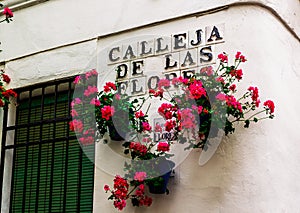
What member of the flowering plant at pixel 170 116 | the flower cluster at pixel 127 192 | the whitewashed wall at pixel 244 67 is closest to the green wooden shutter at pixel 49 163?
the whitewashed wall at pixel 244 67

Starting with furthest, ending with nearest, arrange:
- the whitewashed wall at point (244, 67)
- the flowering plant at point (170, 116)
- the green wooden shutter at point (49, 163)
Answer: the green wooden shutter at point (49, 163) → the whitewashed wall at point (244, 67) → the flowering plant at point (170, 116)

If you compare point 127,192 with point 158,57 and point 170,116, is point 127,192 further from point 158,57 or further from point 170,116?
point 158,57

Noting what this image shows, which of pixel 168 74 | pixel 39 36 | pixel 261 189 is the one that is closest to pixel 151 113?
pixel 168 74

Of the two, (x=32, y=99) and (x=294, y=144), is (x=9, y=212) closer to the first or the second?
(x=32, y=99)

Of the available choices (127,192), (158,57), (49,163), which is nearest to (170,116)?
(127,192)

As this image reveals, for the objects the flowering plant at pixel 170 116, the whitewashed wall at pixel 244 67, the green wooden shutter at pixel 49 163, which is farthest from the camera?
the green wooden shutter at pixel 49 163

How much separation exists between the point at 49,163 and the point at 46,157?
0.30ft

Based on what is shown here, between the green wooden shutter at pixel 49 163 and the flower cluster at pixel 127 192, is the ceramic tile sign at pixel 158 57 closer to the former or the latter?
the green wooden shutter at pixel 49 163

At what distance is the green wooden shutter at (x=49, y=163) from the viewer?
6.73 m

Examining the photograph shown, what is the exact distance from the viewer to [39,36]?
740 cm

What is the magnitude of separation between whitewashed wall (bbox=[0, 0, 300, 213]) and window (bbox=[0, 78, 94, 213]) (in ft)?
0.78

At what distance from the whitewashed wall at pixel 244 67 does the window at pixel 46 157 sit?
0.24 meters

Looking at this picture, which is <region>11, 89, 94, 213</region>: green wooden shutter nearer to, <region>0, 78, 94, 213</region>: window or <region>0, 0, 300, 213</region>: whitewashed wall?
<region>0, 78, 94, 213</region>: window

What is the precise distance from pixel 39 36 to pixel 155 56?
162 centimetres
